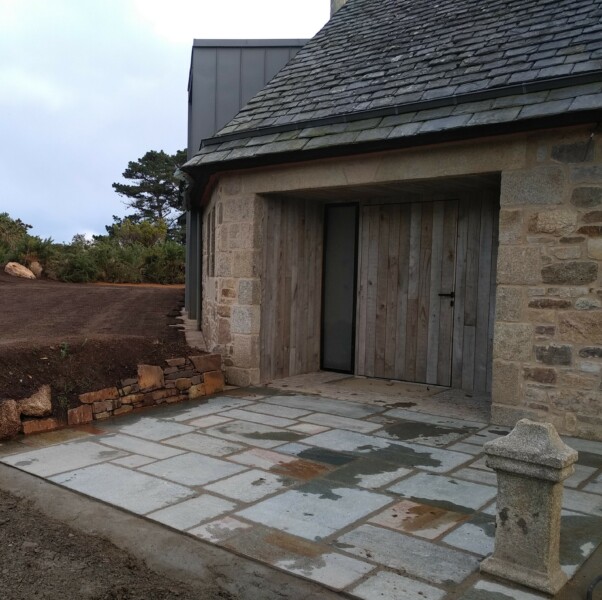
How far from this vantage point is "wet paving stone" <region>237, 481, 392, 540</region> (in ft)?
11.4

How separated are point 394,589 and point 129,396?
4.07 metres

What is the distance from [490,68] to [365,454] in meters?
3.97

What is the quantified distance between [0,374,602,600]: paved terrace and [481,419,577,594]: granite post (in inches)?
5.7

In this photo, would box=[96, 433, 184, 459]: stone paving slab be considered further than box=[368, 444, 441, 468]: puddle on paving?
Yes

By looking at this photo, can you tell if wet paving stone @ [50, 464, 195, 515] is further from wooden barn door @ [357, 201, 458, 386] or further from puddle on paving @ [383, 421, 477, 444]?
wooden barn door @ [357, 201, 458, 386]

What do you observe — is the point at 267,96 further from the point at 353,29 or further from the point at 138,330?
the point at 138,330

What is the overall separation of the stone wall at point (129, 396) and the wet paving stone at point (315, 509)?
2.59m

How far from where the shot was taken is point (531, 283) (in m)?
5.46

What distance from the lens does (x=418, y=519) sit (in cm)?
361

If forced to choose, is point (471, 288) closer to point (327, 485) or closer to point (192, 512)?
point (327, 485)

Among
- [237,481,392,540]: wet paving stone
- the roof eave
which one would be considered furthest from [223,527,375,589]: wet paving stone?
→ the roof eave

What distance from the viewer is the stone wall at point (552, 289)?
5.15 metres

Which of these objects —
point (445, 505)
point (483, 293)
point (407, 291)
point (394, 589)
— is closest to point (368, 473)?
point (445, 505)

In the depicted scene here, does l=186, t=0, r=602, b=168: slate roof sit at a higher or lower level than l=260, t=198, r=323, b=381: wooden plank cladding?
higher
